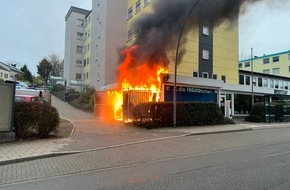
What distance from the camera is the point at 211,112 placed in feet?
62.5

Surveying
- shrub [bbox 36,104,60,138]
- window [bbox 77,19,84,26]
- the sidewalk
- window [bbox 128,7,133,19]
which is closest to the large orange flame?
the sidewalk

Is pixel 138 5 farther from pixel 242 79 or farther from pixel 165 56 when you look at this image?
pixel 242 79

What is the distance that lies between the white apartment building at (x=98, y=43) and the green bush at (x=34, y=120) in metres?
18.0

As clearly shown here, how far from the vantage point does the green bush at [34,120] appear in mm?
11672

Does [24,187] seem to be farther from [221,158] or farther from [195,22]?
[195,22]

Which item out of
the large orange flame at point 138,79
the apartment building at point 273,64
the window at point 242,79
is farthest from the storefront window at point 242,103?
the apartment building at point 273,64

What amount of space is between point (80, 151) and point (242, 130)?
11.1 m

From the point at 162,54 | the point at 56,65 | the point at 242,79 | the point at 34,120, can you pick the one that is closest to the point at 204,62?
the point at 242,79

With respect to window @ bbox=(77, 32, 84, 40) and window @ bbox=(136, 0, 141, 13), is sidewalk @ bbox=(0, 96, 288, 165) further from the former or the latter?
window @ bbox=(77, 32, 84, 40)

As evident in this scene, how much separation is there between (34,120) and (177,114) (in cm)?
836

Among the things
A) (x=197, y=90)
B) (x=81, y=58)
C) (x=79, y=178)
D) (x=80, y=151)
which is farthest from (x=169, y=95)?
(x=81, y=58)

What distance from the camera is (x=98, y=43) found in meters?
41.6

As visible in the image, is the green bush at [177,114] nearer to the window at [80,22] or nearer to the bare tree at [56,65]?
the window at [80,22]

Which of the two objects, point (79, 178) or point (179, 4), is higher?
point (179, 4)
